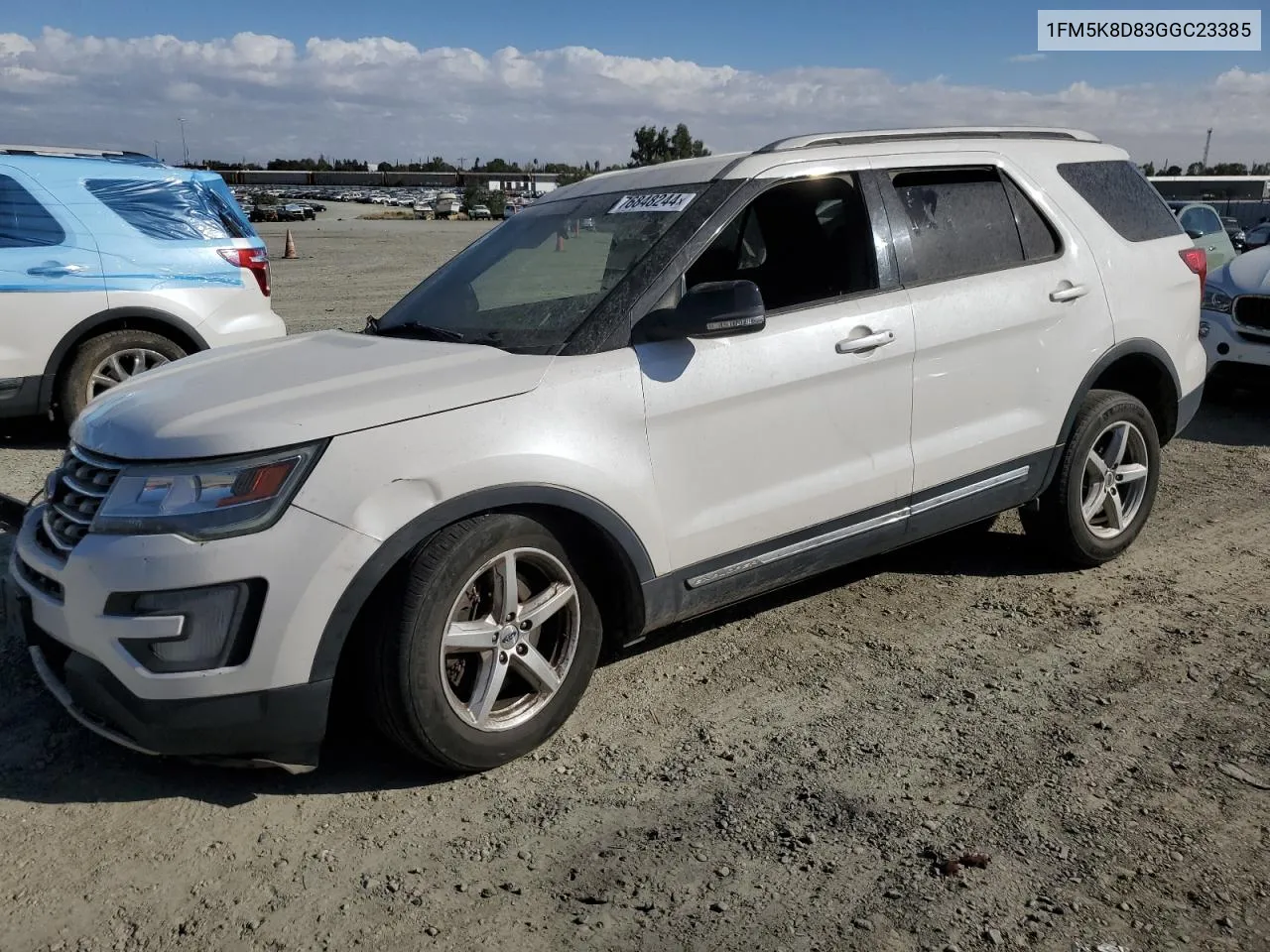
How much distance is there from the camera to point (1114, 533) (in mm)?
5234

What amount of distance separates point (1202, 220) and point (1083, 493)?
1110cm

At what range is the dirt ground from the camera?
2.75 metres

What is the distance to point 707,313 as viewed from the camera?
358 cm

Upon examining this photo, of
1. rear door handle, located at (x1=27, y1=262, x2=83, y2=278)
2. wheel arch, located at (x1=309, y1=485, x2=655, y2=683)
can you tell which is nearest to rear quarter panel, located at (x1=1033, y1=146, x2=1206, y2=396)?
wheel arch, located at (x1=309, y1=485, x2=655, y2=683)

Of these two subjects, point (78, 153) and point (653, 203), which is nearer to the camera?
point (653, 203)

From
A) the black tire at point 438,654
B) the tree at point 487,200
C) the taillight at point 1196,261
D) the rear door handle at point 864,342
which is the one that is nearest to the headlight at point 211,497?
the black tire at point 438,654

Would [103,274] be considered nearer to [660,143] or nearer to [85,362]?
[85,362]

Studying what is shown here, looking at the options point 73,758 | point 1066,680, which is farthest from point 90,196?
point 1066,680

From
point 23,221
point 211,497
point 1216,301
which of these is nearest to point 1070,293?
point 211,497

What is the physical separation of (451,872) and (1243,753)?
2.44m

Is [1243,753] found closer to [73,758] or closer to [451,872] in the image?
[451,872]

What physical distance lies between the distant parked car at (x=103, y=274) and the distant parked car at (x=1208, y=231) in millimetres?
11014

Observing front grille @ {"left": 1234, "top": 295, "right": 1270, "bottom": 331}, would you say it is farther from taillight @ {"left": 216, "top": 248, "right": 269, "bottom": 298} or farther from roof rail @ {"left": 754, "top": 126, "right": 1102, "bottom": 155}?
taillight @ {"left": 216, "top": 248, "right": 269, "bottom": 298}

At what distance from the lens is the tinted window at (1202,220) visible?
46.1 feet
